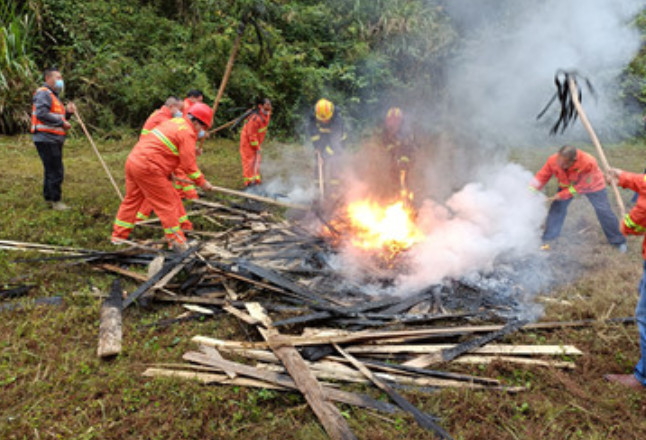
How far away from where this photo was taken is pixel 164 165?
5.48 meters

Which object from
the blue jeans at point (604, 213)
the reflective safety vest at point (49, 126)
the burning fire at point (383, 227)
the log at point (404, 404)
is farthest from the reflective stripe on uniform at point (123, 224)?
the blue jeans at point (604, 213)

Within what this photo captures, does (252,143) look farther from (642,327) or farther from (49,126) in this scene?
(642,327)

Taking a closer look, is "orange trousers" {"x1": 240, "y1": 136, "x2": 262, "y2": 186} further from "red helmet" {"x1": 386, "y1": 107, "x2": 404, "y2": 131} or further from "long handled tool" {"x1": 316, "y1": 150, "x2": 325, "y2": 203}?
"red helmet" {"x1": 386, "y1": 107, "x2": 404, "y2": 131}

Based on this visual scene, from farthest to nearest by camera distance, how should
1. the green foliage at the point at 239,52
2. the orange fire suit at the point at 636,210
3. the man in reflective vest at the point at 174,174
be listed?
the green foliage at the point at 239,52, the man in reflective vest at the point at 174,174, the orange fire suit at the point at 636,210

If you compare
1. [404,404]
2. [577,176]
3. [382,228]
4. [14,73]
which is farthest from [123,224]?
[14,73]

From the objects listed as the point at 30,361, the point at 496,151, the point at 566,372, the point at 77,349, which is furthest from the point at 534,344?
the point at 496,151

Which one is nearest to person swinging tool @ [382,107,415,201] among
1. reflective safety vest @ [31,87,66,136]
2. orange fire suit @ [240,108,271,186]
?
orange fire suit @ [240,108,271,186]

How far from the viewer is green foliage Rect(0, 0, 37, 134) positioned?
36.9 feet

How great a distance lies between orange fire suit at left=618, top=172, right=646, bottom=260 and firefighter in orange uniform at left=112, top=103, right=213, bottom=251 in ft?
15.9

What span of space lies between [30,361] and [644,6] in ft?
51.8

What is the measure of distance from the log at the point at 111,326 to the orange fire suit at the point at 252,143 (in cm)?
477

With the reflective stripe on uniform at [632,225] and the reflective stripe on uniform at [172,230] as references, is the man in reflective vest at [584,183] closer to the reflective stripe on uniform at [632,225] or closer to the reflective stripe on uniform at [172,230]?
the reflective stripe on uniform at [632,225]

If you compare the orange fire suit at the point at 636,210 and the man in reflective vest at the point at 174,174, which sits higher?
the orange fire suit at the point at 636,210

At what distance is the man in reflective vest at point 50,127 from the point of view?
6570 mm
